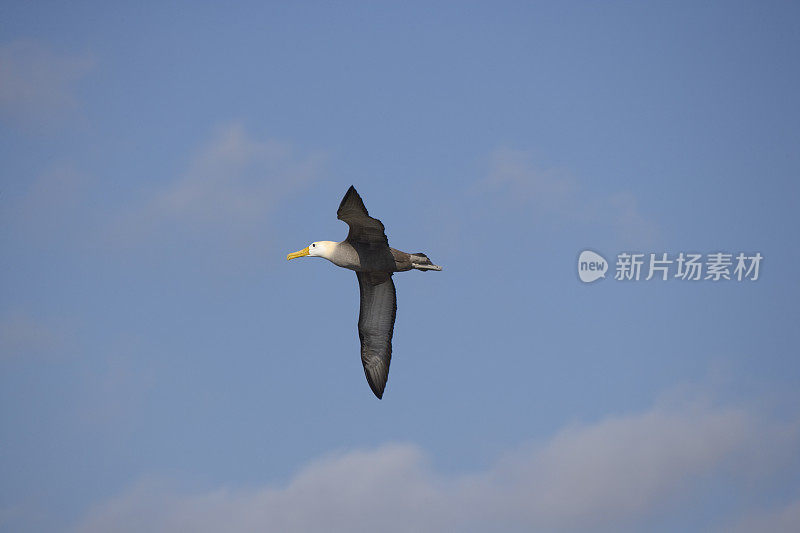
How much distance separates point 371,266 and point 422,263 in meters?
1.47

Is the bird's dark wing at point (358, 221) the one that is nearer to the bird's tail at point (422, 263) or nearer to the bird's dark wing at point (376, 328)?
the bird's tail at point (422, 263)

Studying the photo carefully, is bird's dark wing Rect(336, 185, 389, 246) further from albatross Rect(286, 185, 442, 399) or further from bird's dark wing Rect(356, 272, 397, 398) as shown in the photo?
bird's dark wing Rect(356, 272, 397, 398)

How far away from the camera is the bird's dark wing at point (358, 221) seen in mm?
56812

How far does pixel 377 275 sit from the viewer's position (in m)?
61.0

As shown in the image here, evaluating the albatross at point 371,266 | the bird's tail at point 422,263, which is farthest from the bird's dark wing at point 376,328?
the bird's tail at point 422,263

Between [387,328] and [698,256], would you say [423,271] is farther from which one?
[698,256]

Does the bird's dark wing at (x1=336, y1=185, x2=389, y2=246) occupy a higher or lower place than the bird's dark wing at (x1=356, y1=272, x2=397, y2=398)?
higher

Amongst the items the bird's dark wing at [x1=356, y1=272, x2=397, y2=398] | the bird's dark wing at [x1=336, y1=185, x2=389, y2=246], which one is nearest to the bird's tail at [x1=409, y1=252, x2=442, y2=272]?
the bird's dark wing at [x1=336, y1=185, x2=389, y2=246]

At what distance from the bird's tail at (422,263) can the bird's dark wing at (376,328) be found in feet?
6.52

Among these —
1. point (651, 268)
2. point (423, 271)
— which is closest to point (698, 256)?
point (651, 268)

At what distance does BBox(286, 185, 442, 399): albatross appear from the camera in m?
57.9

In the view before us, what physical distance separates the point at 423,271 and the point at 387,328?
9.72ft

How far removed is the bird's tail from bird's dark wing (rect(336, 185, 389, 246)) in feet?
3.20

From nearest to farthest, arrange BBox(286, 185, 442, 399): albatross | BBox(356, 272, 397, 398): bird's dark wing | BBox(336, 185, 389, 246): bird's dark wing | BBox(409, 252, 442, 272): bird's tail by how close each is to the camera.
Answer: BBox(336, 185, 389, 246): bird's dark wing
BBox(286, 185, 442, 399): albatross
BBox(409, 252, 442, 272): bird's tail
BBox(356, 272, 397, 398): bird's dark wing
